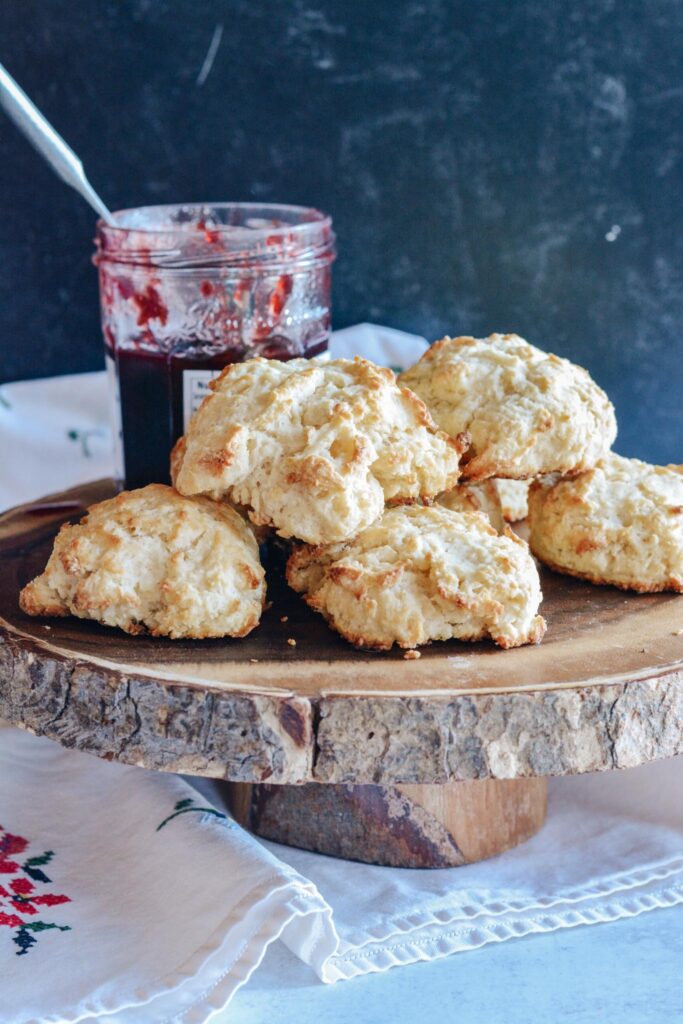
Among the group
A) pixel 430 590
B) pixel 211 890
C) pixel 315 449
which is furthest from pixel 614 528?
pixel 211 890

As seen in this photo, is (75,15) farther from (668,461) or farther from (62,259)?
(668,461)

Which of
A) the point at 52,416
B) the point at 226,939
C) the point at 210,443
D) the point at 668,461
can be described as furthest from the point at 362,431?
the point at 668,461

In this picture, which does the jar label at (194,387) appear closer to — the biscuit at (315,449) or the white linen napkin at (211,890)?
the biscuit at (315,449)

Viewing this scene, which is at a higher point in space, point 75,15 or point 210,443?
point 75,15

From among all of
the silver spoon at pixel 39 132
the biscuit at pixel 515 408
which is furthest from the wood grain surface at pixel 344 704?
the silver spoon at pixel 39 132

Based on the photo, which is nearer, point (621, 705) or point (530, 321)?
point (621, 705)

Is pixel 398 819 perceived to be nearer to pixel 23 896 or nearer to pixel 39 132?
pixel 23 896
